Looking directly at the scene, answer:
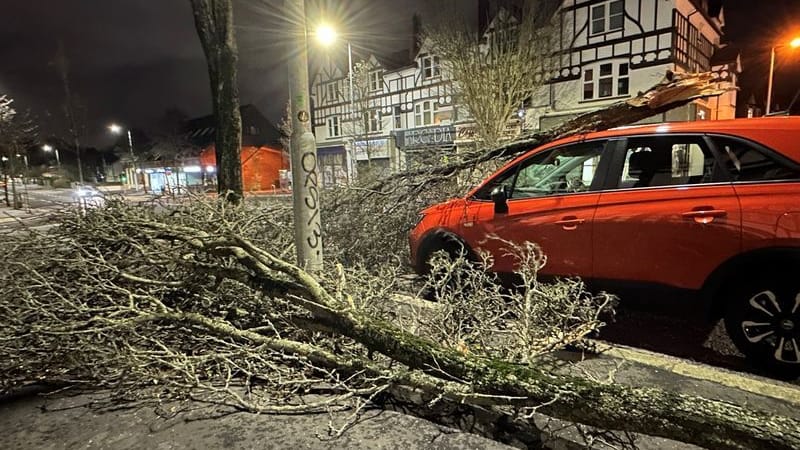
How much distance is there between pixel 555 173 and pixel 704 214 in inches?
70.8

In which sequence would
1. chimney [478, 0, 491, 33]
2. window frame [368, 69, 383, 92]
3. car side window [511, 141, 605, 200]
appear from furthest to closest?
1. window frame [368, 69, 383, 92]
2. chimney [478, 0, 491, 33]
3. car side window [511, 141, 605, 200]

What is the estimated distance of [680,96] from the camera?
206 inches

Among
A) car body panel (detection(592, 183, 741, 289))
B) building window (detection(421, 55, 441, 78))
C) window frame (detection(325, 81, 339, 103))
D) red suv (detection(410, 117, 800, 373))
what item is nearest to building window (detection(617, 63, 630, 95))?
building window (detection(421, 55, 441, 78))

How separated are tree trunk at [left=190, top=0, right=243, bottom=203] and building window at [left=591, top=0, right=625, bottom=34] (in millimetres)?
17230

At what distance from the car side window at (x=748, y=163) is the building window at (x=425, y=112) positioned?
23.7m

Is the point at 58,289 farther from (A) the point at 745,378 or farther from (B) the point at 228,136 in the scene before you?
(A) the point at 745,378

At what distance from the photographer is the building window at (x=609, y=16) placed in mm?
18672

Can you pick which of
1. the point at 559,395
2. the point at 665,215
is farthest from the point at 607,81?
the point at 559,395

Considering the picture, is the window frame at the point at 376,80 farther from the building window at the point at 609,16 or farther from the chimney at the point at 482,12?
the building window at the point at 609,16

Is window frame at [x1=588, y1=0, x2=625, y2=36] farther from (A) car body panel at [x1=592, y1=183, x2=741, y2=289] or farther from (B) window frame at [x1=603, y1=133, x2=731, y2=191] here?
(A) car body panel at [x1=592, y1=183, x2=741, y2=289]

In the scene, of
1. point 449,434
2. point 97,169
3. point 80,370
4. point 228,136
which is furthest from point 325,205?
point 97,169

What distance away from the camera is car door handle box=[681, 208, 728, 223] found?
3.06 m

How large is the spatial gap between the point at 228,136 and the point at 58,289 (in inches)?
179

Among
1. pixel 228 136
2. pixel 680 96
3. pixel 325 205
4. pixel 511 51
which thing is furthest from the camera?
pixel 511 51
